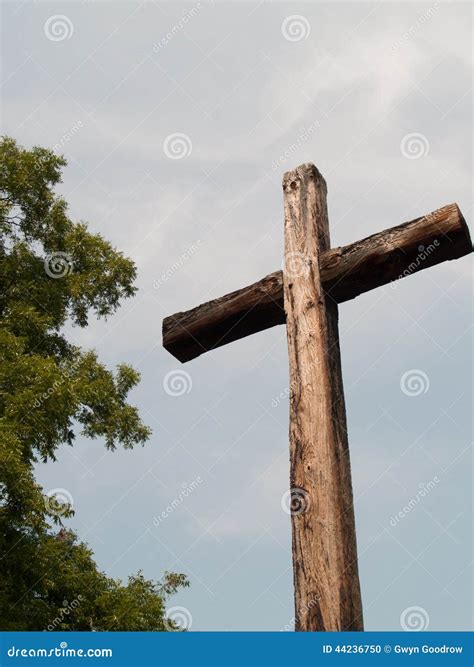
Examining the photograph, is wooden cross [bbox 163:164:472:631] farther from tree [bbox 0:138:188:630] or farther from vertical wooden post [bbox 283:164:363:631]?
tree [bbox 0:138:188:630]

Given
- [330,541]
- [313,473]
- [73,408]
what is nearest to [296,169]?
[313,473]

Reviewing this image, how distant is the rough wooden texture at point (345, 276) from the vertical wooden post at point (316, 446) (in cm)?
14

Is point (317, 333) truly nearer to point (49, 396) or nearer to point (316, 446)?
point (316, 446)

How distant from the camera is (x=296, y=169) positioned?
17.4ft

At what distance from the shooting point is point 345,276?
466 centimetres

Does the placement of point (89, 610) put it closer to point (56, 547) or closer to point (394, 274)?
point (56, 547)

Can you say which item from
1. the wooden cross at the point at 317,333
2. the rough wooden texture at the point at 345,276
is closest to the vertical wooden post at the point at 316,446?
the wooden cross at the point at 317,333

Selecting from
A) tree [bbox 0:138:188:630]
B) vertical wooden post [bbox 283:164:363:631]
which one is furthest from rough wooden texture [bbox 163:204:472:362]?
tree [bbox 0:138:188:630]

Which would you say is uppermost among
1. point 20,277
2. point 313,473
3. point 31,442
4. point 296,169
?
point 20,277

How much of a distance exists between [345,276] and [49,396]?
285 inches

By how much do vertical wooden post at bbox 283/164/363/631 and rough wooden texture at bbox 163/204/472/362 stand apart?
0.14m

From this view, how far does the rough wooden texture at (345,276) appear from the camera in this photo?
449 centimetres
